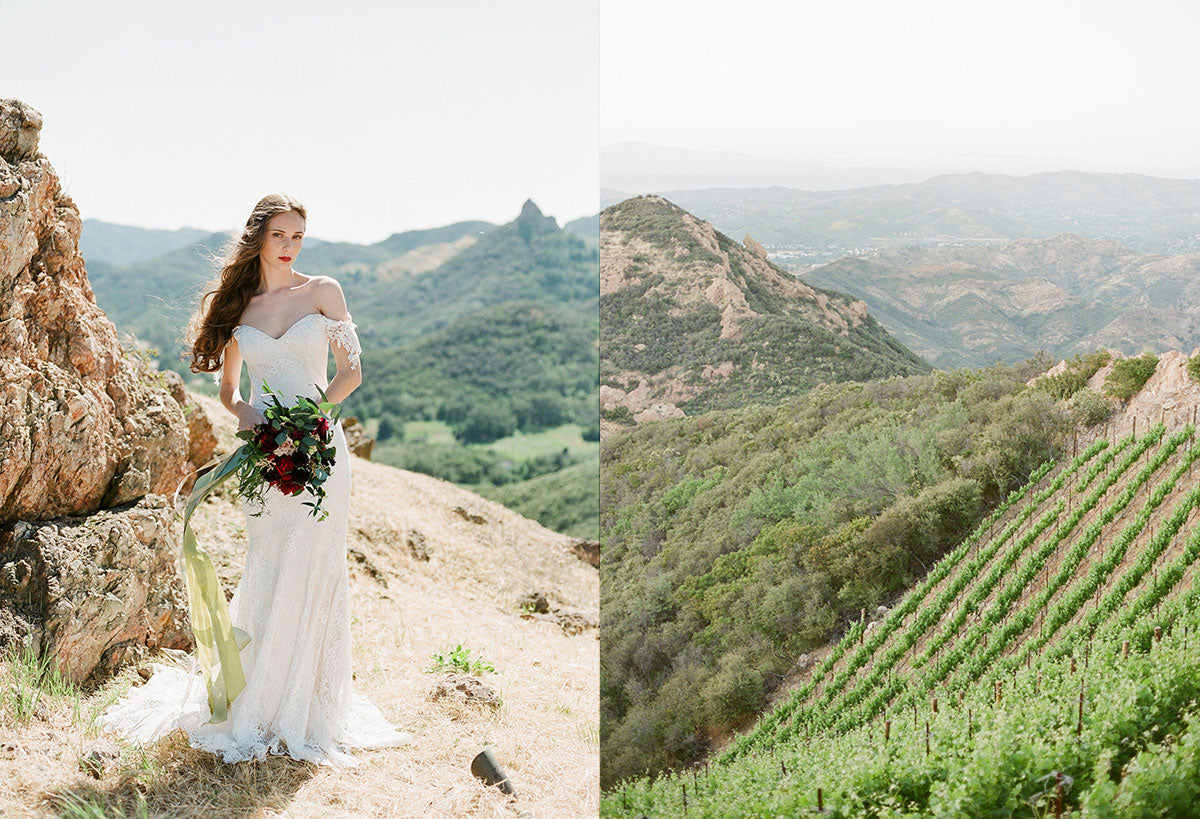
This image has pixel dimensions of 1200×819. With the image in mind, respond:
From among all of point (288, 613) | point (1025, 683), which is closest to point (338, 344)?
point (288, 613)

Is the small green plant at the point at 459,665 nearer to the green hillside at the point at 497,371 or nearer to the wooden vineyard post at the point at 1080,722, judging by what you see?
the wooden vineyard post at the point at 1080,722

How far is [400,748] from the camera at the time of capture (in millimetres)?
3490

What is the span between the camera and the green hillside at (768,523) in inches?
97.4

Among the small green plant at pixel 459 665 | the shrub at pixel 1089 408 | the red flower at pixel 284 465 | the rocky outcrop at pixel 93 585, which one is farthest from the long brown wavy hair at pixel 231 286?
the shrub at pixel 1089 408

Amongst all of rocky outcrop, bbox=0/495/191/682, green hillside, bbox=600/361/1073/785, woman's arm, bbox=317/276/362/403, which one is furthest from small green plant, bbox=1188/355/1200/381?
rocky outcrop, bbox=0/495/191/682

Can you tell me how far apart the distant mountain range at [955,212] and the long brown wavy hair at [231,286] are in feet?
4.70

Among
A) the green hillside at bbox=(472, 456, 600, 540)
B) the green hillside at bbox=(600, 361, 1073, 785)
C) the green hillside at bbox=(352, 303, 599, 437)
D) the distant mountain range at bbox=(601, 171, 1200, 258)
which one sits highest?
the distant mountain range at bbox=(601, 171, 1200, 258)

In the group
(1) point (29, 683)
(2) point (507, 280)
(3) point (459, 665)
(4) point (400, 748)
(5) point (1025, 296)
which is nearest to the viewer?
(5) point (1025, 296)

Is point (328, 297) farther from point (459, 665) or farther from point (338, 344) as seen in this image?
point (459, 665)

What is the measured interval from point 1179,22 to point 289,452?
10.5 ft

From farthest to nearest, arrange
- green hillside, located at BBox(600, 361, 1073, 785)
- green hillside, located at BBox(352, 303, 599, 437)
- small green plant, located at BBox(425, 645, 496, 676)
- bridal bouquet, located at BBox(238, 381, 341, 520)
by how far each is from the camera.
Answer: green hillside, located at BBox(352, 303, 599, 437) < small green plant, located at BBox(425, 645, 496, 676) < bridal bouquet, located at BBox(238, 381, 341, 520) < green hillside, located at BBox(600, 361, 1073, 785)

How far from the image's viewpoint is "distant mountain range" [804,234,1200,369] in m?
2.61

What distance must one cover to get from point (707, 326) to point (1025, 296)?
100 cm

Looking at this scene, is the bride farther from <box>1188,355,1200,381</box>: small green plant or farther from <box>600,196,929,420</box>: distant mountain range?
<box>1188,355,1200,381</box>: small green plant
